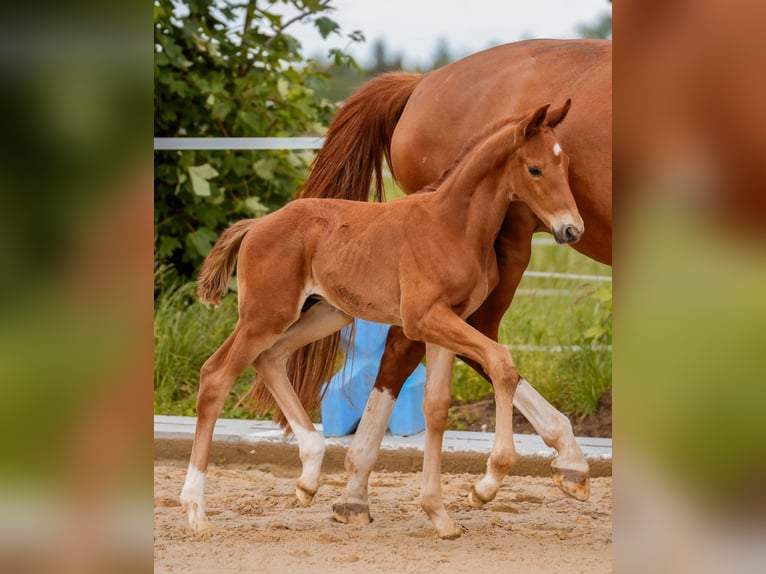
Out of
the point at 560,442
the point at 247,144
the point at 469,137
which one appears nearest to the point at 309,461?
the point at 560,442

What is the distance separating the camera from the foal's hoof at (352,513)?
4035mm

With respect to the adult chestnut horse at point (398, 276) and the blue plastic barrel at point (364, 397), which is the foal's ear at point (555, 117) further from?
the blue plastic barrel at point (364, 397)

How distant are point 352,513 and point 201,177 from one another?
339 cm

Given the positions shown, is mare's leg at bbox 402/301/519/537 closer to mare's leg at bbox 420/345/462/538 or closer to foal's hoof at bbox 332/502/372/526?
mare's leg at bbox 420/345/462/538

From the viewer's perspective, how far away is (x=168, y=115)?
22.9 feet

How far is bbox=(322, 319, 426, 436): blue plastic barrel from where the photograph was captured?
528cm

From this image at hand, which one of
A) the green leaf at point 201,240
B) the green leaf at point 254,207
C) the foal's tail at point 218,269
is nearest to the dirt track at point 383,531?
the foal's tail at point 218,269

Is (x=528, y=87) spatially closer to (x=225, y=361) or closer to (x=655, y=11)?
(x=225, y=361)

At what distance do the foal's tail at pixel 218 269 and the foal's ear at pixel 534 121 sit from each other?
111 centimetres

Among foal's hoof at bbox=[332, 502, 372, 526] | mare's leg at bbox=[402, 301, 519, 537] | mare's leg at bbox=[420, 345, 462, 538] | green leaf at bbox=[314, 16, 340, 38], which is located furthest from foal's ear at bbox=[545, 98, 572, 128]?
green leaf at bbox=[314, 16, 340, 38]

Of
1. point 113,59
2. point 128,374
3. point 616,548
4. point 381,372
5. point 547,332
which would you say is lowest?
point 547,332

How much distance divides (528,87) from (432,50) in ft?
74.6

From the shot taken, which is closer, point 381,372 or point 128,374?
point 128,374

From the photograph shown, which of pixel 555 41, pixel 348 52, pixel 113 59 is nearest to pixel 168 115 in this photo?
pixel 348 52
